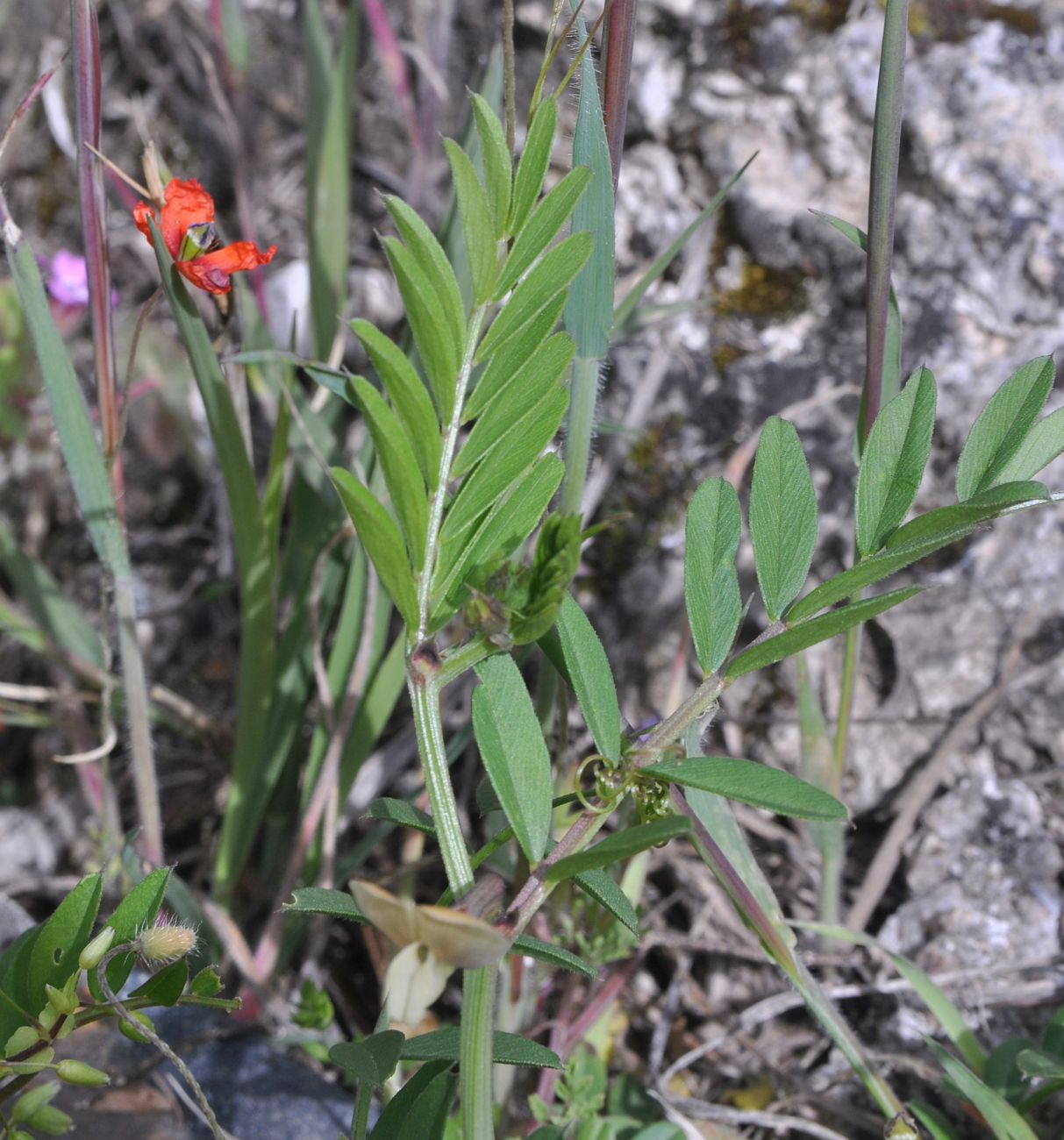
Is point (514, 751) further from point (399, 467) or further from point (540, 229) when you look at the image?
point (540, 229)

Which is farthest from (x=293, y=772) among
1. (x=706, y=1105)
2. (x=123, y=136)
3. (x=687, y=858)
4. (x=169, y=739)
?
(x=123, y=136)

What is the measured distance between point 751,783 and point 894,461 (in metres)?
0.24

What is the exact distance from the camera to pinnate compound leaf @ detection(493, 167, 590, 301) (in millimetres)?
591

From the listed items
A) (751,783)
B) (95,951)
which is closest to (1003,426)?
(751,783)

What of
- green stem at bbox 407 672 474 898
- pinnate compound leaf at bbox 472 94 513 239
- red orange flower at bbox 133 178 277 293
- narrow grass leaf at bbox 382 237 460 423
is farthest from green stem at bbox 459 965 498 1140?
red orange flower at bbox 133 178 277 293

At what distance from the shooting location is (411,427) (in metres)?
0.55

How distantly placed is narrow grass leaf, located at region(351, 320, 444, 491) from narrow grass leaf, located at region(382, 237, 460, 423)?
2cm

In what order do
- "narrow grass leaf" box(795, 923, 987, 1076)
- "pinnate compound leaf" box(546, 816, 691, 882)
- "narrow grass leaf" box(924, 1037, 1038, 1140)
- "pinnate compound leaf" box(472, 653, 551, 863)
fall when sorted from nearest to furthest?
"pinnate compound leaf" box(546, 816, 691, 882)
"pinnate compound leaf" box(472, 653, 551, 863)
"narrow grass leaf" box(924, 1037, 1038, 1140)
"narrow grass leaf" box(795, 923, 987, 1076)

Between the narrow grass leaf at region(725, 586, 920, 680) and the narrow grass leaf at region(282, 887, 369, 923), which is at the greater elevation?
the narrow grass leaf at region(725, 586, 920, 680)

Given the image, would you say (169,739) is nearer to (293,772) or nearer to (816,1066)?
(293,772)

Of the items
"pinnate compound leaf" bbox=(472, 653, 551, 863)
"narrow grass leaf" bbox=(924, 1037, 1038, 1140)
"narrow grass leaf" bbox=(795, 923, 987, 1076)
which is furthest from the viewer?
"narrow grass leaf" bbox=(795, 923, 987, 1076)

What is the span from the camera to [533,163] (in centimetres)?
60

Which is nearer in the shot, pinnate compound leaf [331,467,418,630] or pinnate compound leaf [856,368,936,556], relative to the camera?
pinnate compound leaf [331,467,418,630]

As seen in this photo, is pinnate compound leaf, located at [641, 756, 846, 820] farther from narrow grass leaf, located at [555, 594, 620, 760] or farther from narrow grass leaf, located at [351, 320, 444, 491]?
narrow grass leaf, located at [351, 320, 444, 491]
